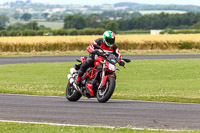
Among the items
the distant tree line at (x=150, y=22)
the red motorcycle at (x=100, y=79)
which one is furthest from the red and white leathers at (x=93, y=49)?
the distant tree line at (x=150, y=22)

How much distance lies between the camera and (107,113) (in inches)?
464

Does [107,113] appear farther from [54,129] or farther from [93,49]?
[93,49]

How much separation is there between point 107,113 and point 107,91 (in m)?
1.99

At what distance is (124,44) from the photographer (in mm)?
59625

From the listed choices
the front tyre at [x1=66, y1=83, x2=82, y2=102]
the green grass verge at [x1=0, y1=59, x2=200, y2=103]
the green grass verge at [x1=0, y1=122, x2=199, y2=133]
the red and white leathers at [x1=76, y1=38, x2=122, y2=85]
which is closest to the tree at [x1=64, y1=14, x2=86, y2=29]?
the green grass verge at [x1=0, y1=59, x2=200, y2=103]

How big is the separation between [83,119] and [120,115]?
97 centimetres

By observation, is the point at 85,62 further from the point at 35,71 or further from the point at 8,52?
the point at 8,52

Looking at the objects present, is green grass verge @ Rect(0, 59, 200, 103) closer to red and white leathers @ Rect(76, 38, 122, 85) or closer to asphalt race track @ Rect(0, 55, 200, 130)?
red and white leathers @ Rect(76, 38, 122, 85)

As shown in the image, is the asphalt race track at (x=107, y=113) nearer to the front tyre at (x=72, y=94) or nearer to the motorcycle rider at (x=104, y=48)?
the front tyre at (x=72, y=94)

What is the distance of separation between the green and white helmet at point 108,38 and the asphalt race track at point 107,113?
1.58 m

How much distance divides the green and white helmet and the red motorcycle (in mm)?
262

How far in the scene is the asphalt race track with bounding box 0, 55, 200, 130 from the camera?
34.1 feet

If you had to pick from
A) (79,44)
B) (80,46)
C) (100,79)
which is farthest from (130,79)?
(80,46)

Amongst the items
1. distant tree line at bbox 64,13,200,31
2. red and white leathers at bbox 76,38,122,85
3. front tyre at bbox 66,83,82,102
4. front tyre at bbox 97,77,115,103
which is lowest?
distant tree line at bbox 64,13,200,31
